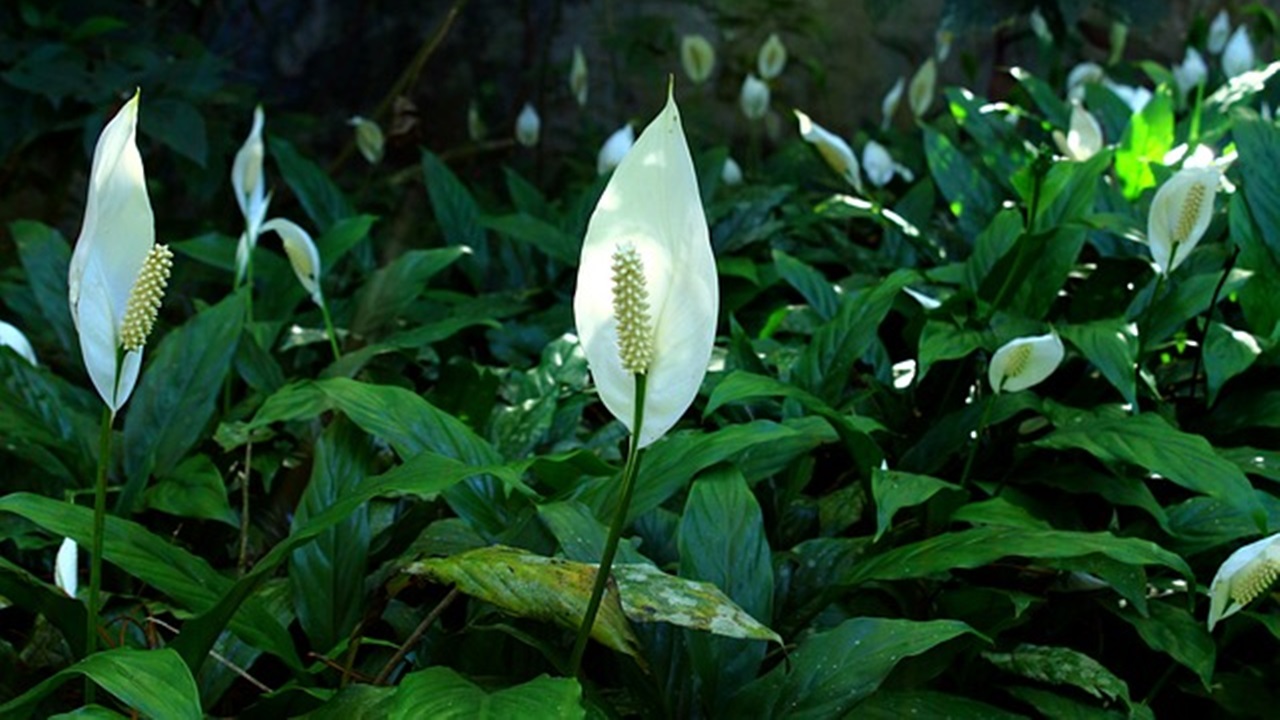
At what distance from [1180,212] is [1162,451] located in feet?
1.03

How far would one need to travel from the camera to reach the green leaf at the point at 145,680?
4.09 feet

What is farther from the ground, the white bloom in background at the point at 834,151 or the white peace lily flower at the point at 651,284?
the white peace lily flower at the point at 651,284

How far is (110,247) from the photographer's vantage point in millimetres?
1310

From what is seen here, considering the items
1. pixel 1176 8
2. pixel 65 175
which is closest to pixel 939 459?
pixel 65 175

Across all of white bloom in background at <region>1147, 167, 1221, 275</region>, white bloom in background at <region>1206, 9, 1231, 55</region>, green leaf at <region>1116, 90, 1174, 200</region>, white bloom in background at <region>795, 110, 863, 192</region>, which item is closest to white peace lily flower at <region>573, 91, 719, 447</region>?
white bloom in background at <region>1147, 167, 1221, 275</region>

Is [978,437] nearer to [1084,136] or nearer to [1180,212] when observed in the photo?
[1180,212]

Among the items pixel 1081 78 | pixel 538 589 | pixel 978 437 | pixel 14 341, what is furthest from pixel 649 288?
pixel 1081 78

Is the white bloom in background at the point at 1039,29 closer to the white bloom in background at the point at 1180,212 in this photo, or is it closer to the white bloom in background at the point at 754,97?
the white bloom in background at the point at 754,97

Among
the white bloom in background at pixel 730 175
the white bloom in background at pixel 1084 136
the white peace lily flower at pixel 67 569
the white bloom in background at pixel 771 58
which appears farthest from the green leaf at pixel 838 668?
the white bloom in background at pixel 771 58

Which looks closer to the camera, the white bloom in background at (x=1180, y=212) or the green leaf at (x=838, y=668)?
the green leaf at (x=838, y=668)

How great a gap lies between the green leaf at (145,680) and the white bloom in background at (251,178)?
1.21 m

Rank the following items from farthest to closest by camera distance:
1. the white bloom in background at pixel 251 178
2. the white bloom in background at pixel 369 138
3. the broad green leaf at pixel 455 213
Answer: the white bloom in background at pixel 369 138, the broad green leaf at pixel 455 213, the white bloom in background at pixel 251 178

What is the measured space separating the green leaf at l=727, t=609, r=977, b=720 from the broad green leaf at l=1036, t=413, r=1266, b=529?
0.47 m

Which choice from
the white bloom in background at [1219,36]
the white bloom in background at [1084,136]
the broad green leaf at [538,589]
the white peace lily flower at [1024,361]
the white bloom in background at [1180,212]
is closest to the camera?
the broad green leaf at [538,589]
